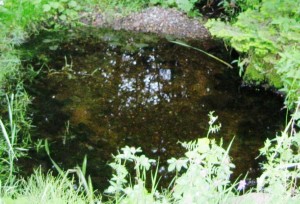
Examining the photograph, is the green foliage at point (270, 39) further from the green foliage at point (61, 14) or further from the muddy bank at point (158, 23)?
the green foliage at point (61, 14)

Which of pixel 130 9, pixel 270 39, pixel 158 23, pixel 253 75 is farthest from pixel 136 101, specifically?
pixel 130 9

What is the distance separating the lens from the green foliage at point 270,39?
18.1 feet

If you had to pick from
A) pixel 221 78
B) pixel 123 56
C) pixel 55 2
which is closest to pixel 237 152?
pixel 221 78

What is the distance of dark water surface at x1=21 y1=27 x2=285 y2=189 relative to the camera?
511cm

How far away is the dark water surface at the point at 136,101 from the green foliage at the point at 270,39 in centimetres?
35

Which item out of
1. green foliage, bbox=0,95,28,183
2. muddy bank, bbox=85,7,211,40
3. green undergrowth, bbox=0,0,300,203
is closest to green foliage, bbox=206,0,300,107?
green undergrowth, bbox=0,0,300,203

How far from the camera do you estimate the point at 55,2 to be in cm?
796

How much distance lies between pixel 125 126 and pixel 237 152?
1.33 metres

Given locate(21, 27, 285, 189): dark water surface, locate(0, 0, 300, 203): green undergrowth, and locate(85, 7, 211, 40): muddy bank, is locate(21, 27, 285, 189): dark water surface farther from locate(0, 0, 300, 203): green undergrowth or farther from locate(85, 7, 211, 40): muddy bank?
locate(85, 7, 211, 40): muddy bank

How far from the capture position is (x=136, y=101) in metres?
6.02

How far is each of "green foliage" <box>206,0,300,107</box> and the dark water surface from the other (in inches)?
13.9

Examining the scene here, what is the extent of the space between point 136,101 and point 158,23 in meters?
2.53

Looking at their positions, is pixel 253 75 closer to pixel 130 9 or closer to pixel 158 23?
pixel 158 23

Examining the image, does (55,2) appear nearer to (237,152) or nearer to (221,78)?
(221,78)
